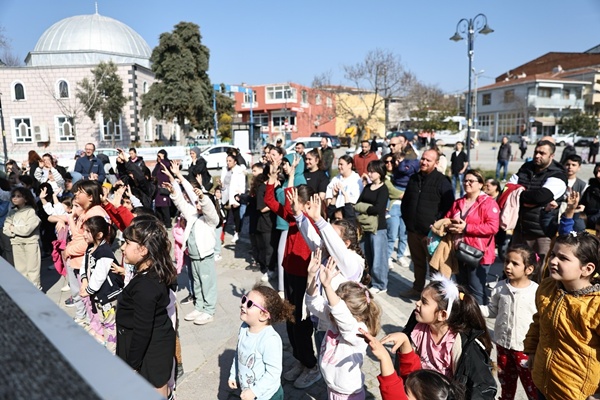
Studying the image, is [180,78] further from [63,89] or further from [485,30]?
[485,30]

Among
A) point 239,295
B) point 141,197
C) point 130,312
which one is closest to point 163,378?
point 130,312

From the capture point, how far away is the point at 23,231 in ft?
19.2

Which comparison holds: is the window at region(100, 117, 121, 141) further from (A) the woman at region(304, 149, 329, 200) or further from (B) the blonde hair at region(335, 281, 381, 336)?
(B) the blonde hair at region(335, 281, 381, 336)

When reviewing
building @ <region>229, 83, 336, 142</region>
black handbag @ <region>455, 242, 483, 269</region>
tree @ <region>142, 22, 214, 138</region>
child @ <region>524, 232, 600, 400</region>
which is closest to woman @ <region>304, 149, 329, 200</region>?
black handbag @ <region>455, 242, 483, 269</region>

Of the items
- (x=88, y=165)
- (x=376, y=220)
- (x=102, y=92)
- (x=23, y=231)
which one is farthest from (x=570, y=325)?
(x=102, y=92)

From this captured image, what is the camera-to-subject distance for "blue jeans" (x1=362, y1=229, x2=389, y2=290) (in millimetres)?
6129

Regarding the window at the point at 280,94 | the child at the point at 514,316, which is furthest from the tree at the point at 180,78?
the child at the point at 514,316

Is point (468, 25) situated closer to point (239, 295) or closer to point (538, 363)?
point (239, 295)

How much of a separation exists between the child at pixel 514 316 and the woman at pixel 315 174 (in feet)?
12.4

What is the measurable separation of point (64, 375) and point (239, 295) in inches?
225

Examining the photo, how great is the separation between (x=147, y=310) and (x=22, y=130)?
44.2 m

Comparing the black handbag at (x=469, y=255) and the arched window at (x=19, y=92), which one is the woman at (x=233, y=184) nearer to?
the black handbag at (x=469, y=255)

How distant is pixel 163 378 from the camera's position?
287cm

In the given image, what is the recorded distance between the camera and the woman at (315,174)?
22.9ft
